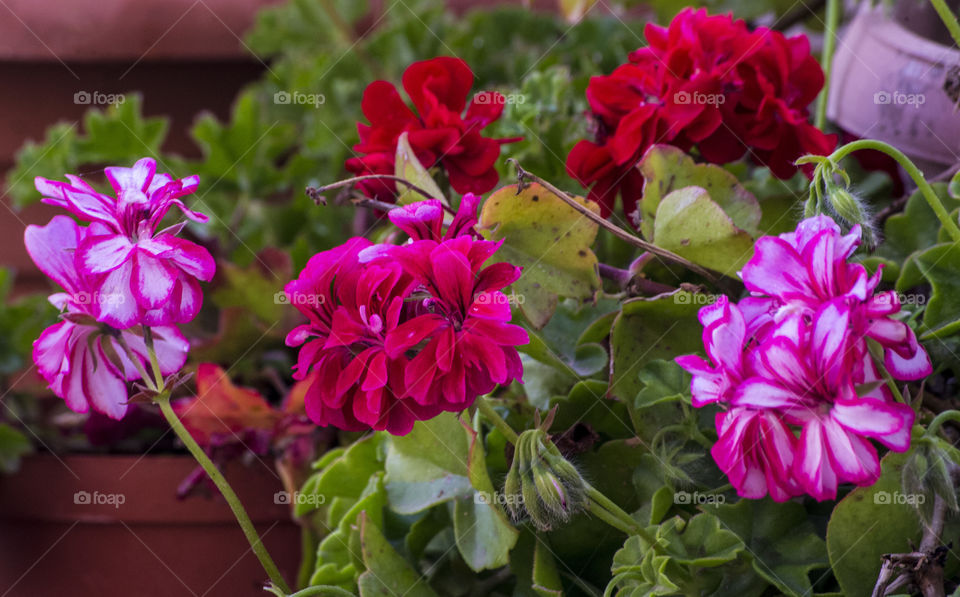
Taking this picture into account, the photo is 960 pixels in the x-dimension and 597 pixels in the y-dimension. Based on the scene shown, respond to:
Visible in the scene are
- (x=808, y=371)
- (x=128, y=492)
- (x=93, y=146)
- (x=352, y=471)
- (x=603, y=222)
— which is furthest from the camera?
(x=93, y=146)

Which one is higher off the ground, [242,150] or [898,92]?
[242,150]

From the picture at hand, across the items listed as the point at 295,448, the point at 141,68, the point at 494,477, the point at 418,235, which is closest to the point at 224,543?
the point at 295,448

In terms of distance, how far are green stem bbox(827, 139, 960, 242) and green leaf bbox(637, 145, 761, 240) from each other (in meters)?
0.07

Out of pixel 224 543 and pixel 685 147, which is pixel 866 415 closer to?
pixel 685 147

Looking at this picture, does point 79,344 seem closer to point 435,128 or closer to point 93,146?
point 435,128

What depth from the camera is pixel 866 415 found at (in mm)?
283

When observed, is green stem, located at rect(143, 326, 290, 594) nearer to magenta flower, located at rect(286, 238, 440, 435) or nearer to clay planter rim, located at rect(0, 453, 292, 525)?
magenta flower, located at rect(286, 238, 440, 435)

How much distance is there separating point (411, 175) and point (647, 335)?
0.14 metres

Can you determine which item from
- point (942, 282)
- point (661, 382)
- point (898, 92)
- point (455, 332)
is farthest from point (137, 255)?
point (898, 92)

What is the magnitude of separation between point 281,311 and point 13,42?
20.6 inches

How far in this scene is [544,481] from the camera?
1.10ft

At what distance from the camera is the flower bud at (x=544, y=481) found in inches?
13.2

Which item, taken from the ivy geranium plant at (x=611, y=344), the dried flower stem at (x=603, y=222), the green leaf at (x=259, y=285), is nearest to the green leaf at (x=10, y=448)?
the green leaf at (x=259, y=285)

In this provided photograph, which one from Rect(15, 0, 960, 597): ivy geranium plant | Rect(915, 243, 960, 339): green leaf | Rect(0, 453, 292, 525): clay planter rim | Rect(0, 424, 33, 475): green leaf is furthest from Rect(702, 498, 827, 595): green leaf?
Rect(0, 424, 33, 475): green leaf
